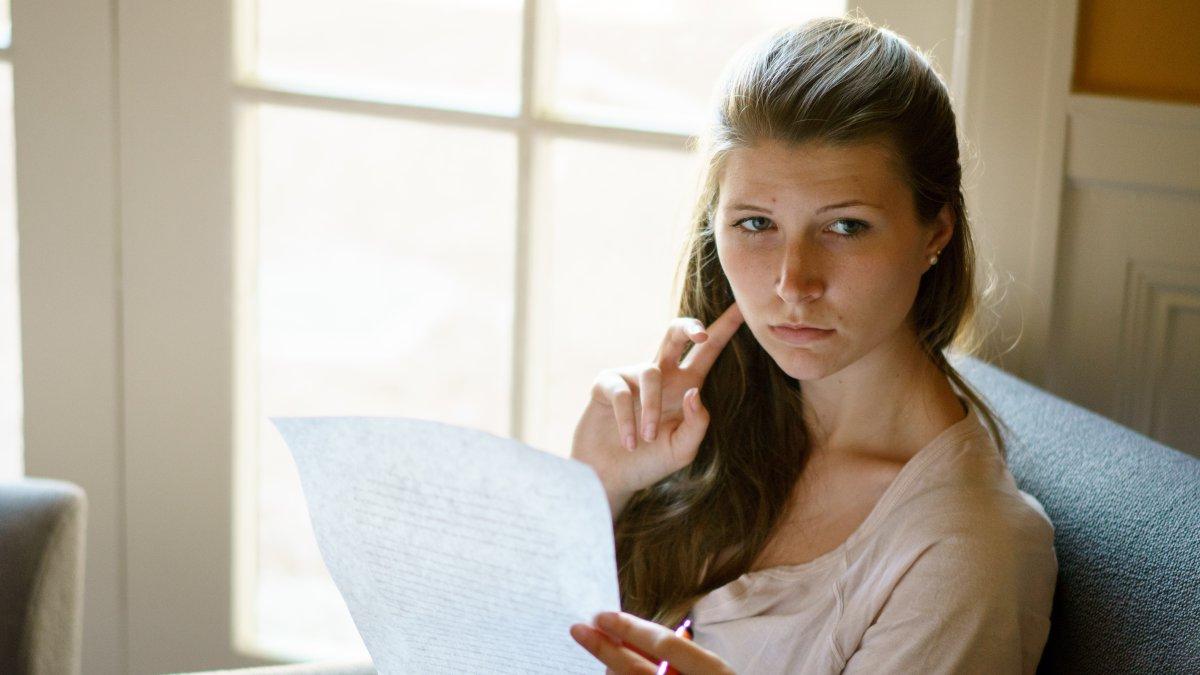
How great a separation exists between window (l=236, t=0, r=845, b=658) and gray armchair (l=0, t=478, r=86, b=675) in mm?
547

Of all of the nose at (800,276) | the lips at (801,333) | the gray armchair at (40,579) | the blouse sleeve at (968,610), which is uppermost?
the nose at (800,276)

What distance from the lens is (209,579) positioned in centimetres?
185

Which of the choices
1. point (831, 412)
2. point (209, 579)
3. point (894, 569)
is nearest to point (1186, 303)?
point (831, 412)

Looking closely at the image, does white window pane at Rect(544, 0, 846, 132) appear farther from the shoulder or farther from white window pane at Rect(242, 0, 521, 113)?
the shoulder

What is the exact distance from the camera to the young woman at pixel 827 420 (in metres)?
0.98

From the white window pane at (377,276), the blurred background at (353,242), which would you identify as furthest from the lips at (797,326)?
the white window pane at (377,276)

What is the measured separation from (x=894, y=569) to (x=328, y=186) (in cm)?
105

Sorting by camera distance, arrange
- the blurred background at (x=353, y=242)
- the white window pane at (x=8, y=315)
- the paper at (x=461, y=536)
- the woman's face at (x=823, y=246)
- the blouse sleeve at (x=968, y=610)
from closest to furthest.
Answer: the paper at (x=461, y=536) < the blouse sleeve at (x=968, y=610) < the woman's face at (x=823, y=246) < the blurred background at (x=353, y=242) < the white window pane at (x=8, y=315)

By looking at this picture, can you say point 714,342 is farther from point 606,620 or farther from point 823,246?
point 606,620

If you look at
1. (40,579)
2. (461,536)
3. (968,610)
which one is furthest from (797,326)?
(40,579)

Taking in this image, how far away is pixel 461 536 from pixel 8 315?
129 centimetres

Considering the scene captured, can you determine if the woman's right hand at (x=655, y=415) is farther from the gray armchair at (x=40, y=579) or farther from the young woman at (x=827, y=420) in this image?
the gray armchair at (x=40, y=579)

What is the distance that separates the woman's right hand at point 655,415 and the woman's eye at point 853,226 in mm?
198

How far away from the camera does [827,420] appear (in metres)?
1.23
